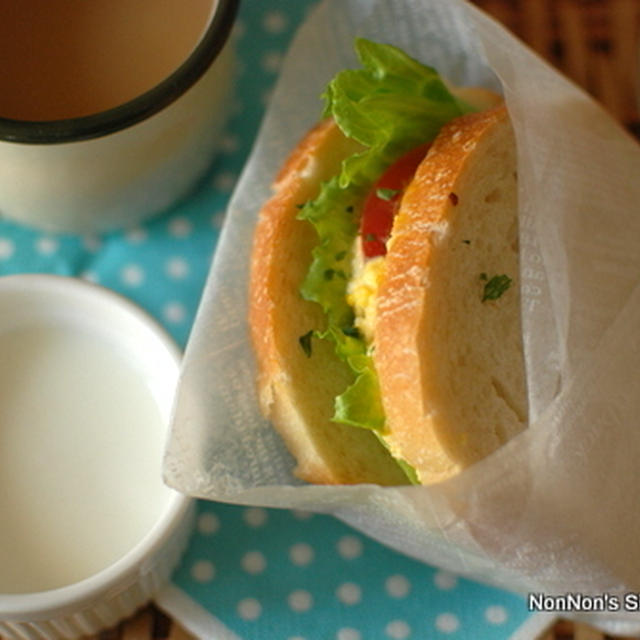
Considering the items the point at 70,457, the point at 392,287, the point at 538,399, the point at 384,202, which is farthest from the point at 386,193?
the point at 70,457

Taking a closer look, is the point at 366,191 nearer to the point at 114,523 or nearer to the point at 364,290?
the point at 364,290

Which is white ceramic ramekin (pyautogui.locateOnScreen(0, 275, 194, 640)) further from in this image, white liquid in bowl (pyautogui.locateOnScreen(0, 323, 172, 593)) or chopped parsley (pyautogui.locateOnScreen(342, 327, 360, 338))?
chopped parsley (pyautogui.locateOnScreen(342, 327, 360, 338))

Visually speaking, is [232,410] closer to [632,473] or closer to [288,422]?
[288,422]

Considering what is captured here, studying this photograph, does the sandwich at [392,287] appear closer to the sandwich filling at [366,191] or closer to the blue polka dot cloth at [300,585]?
the sandwich filling at [366,191]

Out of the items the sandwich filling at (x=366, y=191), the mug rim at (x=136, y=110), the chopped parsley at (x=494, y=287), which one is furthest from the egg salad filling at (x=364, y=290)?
the mug rim at (x=136, y=110)

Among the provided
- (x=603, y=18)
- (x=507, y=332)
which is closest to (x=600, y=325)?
(x=507, y=332)

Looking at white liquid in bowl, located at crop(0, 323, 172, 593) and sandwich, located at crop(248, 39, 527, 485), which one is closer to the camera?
sandwich, located at crop(248, 39, 527, 485)

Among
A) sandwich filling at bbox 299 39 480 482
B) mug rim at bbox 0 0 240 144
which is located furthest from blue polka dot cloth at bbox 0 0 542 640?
mug rim at bbox 0 0 240 144
